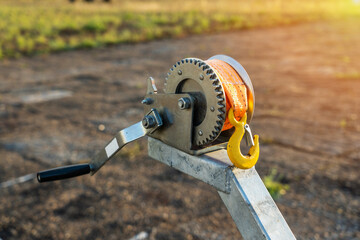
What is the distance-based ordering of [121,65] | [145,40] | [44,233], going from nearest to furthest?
[44,233] < [121,65] < [145,40]

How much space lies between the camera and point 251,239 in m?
1.44

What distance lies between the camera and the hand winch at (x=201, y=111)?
5.02 feet

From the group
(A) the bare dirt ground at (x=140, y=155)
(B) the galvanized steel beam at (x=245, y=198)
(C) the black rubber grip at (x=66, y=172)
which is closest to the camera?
(B) the galvanized steel beam at (x=245, y=198)

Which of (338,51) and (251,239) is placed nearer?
(251,239)

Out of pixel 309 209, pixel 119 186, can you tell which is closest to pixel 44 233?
pixel 119 186

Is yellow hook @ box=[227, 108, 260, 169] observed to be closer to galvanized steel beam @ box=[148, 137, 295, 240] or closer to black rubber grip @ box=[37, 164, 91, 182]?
galvanized steel beam @ box=[148, 137, 295, 240]

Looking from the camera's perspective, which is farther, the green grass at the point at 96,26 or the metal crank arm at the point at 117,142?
the green grass at the point at 96,26

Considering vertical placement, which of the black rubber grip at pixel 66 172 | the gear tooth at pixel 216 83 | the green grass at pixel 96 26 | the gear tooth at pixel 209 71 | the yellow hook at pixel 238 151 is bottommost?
the green grass at pixel 96 26

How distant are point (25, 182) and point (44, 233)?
1146 mm

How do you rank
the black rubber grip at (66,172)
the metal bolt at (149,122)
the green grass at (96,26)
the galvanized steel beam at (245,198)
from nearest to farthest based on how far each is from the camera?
the galvanized steel beam at (245,198), the metal bolt at (149,122), the black rubber grip at (66,172), the green grass at (96,26)

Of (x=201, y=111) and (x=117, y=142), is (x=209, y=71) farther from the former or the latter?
(x=117, y=142)

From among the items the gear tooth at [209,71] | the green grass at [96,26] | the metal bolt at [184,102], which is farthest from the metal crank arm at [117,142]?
the green grass at [96,26]

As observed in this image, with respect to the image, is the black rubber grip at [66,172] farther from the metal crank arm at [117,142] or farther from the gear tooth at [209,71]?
the gear tooth at [209,71]

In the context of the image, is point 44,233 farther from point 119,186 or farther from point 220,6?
point 220,6
